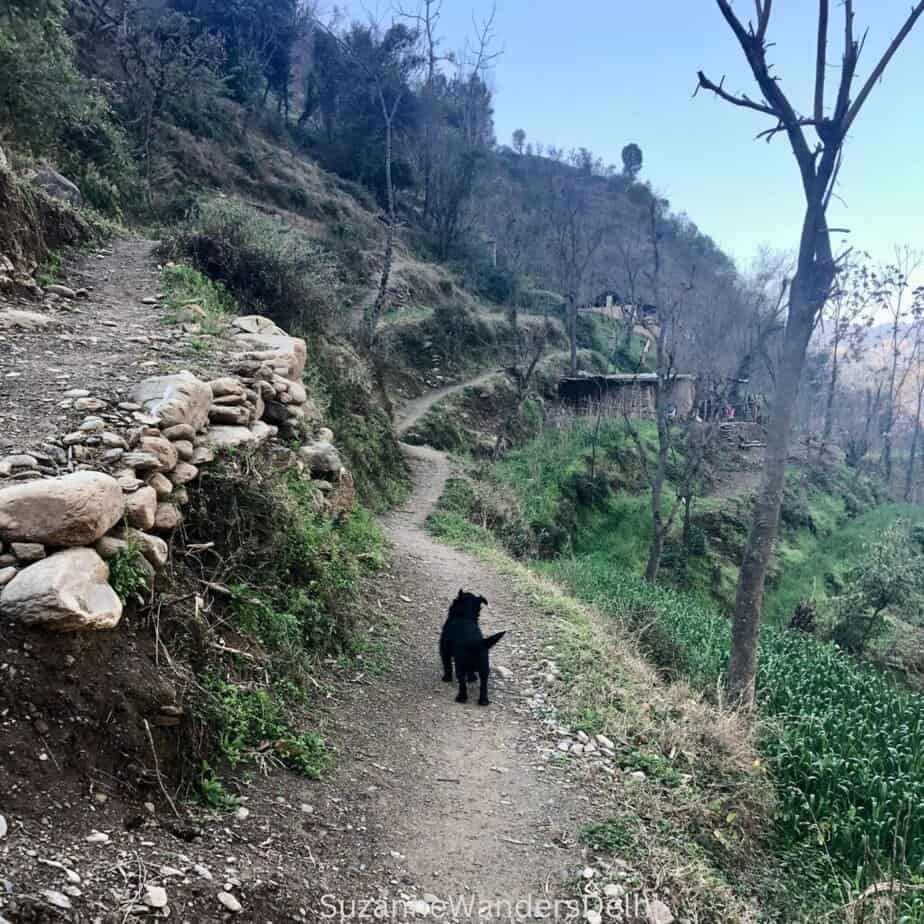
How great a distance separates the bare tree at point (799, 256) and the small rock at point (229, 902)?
5625 mm

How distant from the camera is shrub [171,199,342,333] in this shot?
10750 mm

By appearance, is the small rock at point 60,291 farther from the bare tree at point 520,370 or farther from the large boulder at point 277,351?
the bare tree at point 520,370

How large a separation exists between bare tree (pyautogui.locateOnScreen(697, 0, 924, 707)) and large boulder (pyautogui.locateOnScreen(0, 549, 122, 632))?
237 inches

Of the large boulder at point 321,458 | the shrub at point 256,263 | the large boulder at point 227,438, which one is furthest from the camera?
the shrub at point 256,263

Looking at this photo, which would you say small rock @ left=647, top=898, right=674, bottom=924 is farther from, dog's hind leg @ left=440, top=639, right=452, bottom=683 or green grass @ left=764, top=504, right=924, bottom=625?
green grass @ left=764, top=504, right=924, bottom=625

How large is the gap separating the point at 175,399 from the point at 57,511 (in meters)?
1.60

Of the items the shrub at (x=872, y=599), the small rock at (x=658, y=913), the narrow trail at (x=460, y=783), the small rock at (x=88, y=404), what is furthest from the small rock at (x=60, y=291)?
the shrub at (x=872, y=599)

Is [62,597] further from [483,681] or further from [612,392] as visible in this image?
[612,392]

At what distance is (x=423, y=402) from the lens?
2259cm

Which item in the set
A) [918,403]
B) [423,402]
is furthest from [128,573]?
[918,403]

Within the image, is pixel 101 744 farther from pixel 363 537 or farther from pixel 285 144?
pixel 285 144

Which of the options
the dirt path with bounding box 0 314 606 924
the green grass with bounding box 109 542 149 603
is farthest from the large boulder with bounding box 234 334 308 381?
the green grass with bounding box 109 542 149 603

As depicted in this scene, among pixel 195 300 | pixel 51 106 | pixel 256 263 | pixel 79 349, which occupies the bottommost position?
pixel 79 349

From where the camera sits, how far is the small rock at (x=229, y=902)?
2473 millimetres
